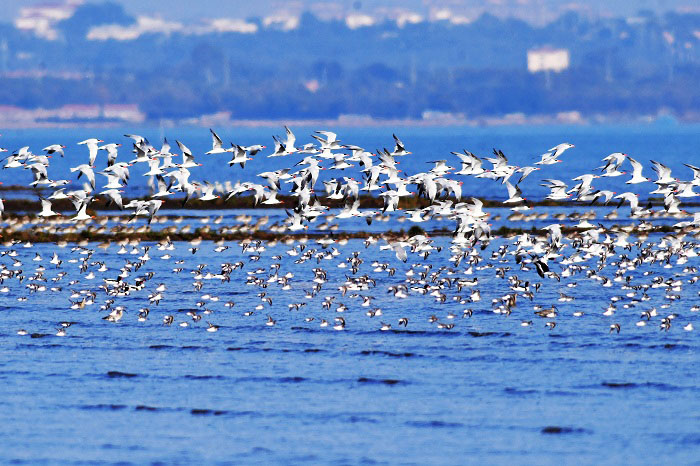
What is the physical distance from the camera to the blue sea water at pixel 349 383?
2181 centimetres

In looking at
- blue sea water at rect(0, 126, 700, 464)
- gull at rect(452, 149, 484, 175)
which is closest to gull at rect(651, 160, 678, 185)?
blue sea water at rect(0, 126, 700, 464)

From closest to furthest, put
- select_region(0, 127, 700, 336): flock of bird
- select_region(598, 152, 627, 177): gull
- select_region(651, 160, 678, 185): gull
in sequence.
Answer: select_region(0, 127, 700, 336): flock of bird, select_region(598, 152, 627, 177): gull, select_region(651, 160, 678, 185): gull

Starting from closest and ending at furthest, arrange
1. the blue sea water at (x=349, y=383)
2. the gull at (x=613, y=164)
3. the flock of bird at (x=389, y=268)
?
the blue sea water at (x=349, y=383)
the flock of bird at (x=389, y=268)
the gull at (x=613, y=164)

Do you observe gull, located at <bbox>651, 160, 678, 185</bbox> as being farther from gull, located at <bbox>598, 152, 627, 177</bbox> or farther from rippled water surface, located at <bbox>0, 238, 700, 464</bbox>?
rippled water surface, located at <bbox>0, 238, 700, 464</bbox>

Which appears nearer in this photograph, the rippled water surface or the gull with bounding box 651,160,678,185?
the rippled water surface

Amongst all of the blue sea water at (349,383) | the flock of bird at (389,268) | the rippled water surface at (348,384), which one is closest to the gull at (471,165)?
the flock of bird at (389,268)

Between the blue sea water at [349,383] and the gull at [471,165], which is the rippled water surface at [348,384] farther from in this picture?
the gull at [471,165]

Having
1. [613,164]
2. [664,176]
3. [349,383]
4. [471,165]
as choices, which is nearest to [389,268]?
[471,165]

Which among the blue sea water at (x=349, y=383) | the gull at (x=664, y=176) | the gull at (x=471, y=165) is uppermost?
the gull at (x=471, y=165)

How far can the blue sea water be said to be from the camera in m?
21.8

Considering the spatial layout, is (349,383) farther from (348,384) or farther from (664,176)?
(664,176)

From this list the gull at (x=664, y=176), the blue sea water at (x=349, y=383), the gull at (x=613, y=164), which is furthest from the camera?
the gull at (x=664, y=176)

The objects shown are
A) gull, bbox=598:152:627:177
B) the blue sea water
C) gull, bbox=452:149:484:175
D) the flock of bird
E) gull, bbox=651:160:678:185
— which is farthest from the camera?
gull, bbox=651:160:678:185

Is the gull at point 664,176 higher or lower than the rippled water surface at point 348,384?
higher
